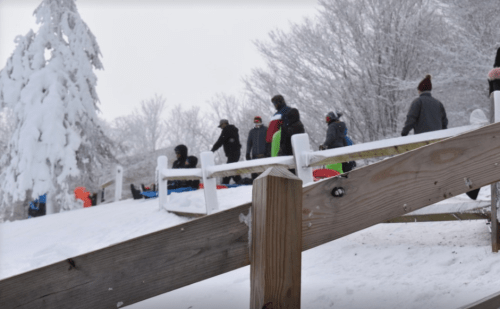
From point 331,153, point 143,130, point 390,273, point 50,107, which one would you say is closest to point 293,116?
point 331,153

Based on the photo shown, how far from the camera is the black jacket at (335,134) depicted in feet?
23.5

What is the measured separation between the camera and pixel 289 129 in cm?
629

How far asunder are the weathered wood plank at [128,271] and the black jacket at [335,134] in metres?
5.94

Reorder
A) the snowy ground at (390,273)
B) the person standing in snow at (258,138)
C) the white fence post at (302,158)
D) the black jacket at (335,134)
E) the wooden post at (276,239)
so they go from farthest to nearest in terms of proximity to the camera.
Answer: the person standing in snow at (258,138), the black jacket at (335,134), the white fence post at (302,158), the snowy ground at (390,273), the wooden post at (276,239)

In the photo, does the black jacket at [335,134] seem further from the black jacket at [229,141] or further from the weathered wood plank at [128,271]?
the weathered wood plank at [128,271]

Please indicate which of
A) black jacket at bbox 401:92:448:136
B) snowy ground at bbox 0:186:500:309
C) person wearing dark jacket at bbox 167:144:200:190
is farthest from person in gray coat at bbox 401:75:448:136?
person wearing dark jacket at bbox 167:144:200:190

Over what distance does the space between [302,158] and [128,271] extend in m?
3.12

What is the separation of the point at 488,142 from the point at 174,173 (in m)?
6.02

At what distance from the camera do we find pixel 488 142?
1527 mm

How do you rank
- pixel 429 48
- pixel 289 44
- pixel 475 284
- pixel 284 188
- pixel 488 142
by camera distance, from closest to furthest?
pixel 284 188 < pixel 488 142 < pixel 475 284 < pixel 429 48 < pixel 289 44

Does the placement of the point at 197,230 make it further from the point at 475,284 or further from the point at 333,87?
the point at 333,87

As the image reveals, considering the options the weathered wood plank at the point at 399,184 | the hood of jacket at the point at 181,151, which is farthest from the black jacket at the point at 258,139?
the weathered wood plank at the point at 399,184

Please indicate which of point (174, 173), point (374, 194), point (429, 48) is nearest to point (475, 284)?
point (374, 194)

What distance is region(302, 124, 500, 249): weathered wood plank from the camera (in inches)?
53.9
